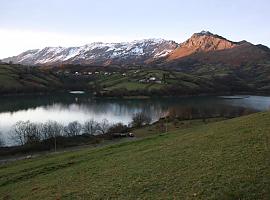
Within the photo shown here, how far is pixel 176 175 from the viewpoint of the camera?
22.4m


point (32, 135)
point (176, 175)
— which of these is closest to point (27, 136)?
point (32, 135)

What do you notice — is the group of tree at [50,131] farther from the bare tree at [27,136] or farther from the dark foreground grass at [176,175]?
the dark foreground grass at [176,175]

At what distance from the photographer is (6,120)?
117938 millimetres

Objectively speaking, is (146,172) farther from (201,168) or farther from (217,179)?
(217,179)

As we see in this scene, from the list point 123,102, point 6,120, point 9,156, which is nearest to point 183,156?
point 9,156

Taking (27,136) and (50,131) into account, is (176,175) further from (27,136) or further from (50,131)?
(50,131)

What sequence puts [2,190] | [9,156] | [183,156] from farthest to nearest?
[9,156] → [2,190] → [183,156]

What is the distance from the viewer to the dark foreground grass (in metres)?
19.1

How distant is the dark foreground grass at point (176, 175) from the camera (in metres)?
19.1

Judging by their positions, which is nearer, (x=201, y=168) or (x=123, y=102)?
(x=201, y=168)

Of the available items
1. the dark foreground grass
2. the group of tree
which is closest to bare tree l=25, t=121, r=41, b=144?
the group of tree

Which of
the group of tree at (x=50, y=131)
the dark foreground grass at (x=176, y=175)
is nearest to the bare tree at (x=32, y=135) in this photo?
the group of tree at (x=50, y=131)

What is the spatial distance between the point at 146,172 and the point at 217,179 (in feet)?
19.5

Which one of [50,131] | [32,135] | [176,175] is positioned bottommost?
[32,135]
